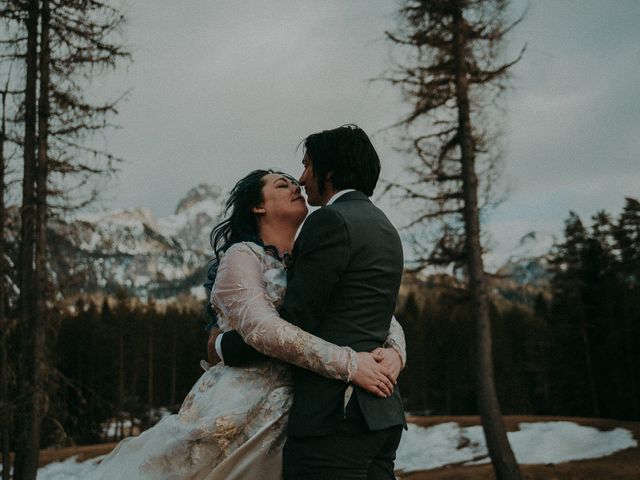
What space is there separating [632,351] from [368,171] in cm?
2964

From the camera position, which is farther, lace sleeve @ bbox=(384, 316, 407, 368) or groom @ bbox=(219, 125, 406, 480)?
lace sleeve @ bbox=(384, 316, 407, 368)

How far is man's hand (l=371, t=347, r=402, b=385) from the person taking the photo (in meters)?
2.43

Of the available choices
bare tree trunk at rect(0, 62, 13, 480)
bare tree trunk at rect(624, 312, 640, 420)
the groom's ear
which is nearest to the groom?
the groom's ear

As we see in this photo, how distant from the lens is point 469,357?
45.0m

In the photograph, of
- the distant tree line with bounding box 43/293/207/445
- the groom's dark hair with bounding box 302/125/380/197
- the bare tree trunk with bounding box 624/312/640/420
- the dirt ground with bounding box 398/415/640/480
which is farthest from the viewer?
the distant tree line with bounding box 43/293/207/445

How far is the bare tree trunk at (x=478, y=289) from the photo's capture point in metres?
10.5

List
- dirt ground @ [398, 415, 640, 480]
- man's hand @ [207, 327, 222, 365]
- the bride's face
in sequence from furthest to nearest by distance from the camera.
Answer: dirt ground @ [398, 415, 640, 480] < the bride's face < man's hand @ [207, 327, 222, 365]

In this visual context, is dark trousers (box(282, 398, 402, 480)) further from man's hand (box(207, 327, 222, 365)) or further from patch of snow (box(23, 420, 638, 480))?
patch of snow (box(23, 420, 638, 480))

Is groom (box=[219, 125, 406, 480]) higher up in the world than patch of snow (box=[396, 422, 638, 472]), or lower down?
higher up

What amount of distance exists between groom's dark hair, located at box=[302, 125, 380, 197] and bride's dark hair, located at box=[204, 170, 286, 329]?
45 centimetres

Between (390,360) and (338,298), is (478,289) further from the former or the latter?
(338,298)


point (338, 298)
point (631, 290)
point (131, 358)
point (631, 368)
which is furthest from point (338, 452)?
point (131, 358)

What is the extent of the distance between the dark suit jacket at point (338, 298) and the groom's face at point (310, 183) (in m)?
0.19

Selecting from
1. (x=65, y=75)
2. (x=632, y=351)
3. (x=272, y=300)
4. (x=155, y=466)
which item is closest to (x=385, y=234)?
(x=272, y=300)
